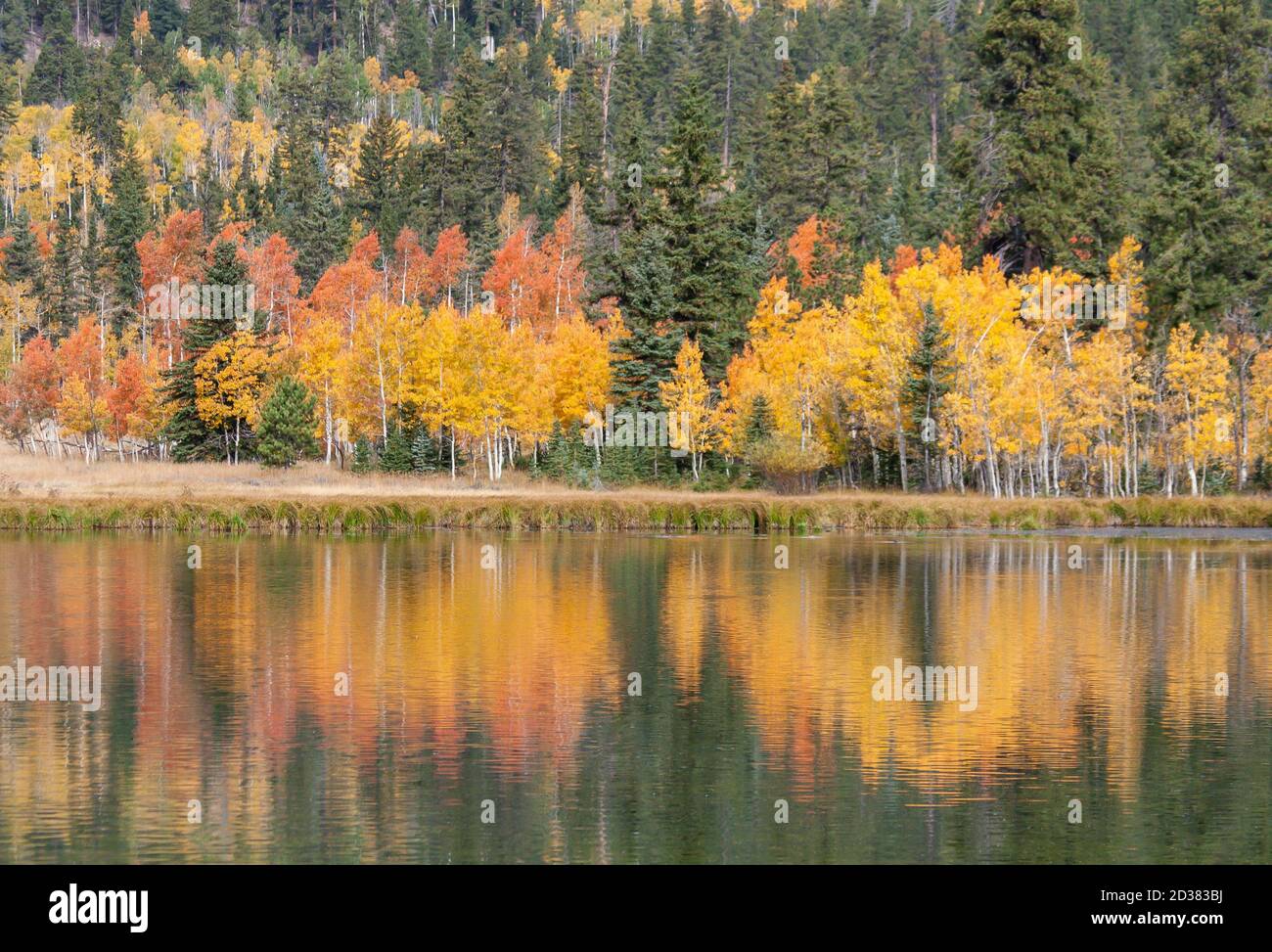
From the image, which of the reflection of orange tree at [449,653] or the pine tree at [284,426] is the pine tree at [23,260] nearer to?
the pine tree at [284,426]

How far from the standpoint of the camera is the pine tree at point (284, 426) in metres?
80.8

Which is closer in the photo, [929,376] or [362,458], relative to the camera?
[929,376]

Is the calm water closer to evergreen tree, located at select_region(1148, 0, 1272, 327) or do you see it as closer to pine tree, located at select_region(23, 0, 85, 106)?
evergreen tree, located at select_region(1148, 0, 1272, 327)

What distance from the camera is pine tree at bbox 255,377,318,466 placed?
8081 centimetres

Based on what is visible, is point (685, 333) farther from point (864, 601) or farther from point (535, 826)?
point (535, 826)

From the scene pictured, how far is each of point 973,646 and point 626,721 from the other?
33.9 ft

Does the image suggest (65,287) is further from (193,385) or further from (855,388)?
(855,388)

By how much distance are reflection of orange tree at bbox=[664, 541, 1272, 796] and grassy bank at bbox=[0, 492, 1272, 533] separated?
975cm

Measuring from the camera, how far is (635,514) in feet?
202

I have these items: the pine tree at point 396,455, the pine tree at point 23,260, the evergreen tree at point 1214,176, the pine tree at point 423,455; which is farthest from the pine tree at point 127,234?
the evergreen tree at point 1214,176

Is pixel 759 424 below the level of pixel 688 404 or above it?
below

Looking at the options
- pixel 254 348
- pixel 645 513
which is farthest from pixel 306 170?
pixel 645 513

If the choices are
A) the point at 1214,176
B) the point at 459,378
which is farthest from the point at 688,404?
the point at 1214,176

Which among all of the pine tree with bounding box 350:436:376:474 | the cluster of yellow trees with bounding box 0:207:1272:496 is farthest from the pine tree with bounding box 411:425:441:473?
the pine tree with bounding box 350:436:376:474
